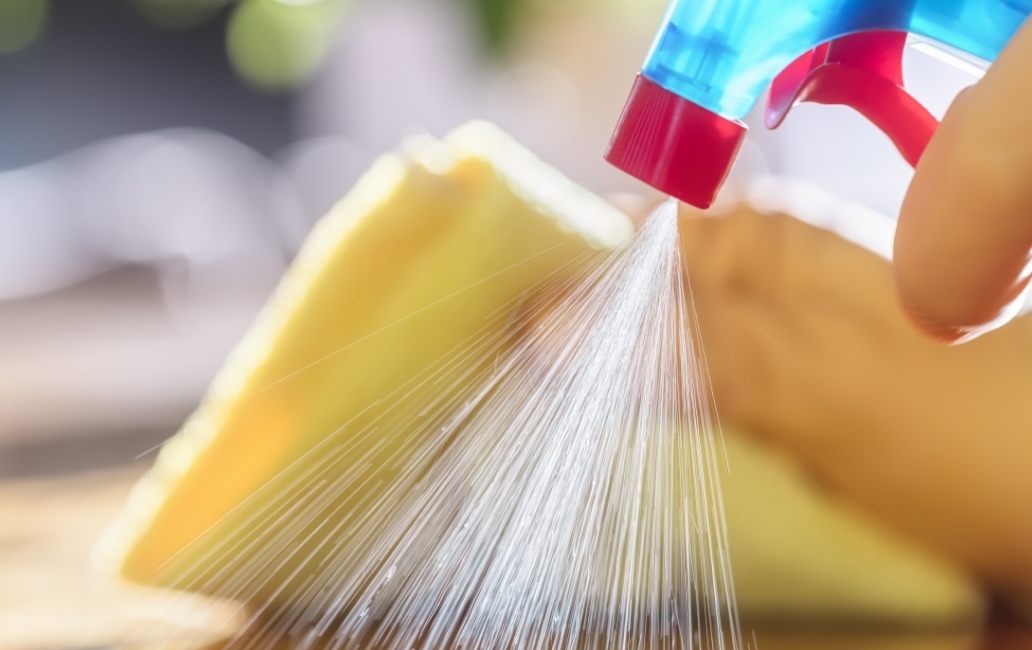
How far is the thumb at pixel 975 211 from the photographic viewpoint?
0.55 ft

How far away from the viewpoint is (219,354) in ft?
3.11

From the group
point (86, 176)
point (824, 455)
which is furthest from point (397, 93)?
point (824, 455)

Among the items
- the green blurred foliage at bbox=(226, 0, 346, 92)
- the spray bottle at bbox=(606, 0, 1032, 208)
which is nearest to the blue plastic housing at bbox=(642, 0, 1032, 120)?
the spray bottle at bbox=(606, 0, 1032, 208)

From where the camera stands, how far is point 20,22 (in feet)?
3.45

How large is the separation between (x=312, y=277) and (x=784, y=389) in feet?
0.85

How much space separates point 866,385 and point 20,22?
3.94 ft

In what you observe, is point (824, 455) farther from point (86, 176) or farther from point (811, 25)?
point (86, 176)

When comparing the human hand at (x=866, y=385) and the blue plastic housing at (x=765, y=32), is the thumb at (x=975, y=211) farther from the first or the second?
the human hand at (x=866, y=385)

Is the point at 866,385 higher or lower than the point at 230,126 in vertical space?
lower

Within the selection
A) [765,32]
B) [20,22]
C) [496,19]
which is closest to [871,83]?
[765,32]

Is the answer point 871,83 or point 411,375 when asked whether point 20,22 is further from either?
point 871,83

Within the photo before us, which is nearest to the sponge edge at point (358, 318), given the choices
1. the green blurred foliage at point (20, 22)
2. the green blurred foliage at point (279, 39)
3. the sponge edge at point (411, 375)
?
the sponge edge at point (411, 375)

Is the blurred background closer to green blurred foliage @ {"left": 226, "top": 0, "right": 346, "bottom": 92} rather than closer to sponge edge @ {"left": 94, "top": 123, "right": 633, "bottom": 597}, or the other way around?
green blurred foliage @ {"left": 226, "top": 0, "right": 346, "bottom": 92}

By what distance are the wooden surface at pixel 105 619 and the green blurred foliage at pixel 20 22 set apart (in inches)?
34.6
